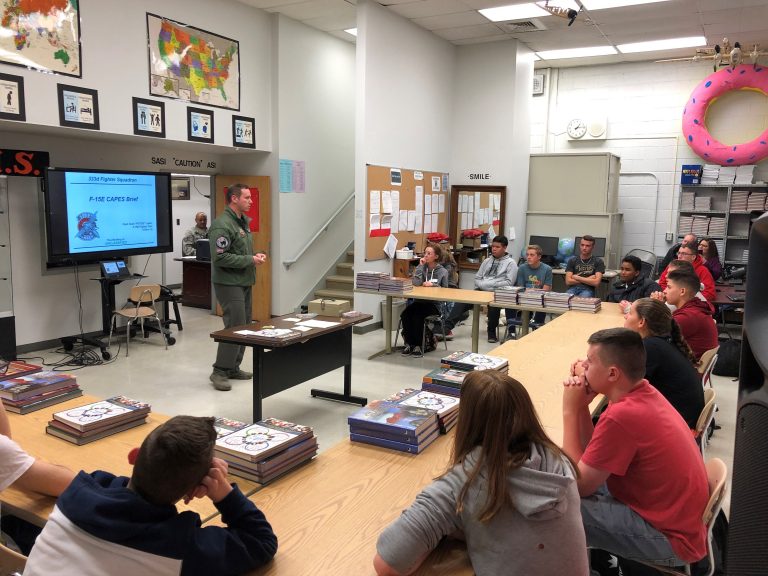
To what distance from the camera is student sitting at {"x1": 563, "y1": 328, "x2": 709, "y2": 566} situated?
1913mm

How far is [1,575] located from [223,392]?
11.8 ft

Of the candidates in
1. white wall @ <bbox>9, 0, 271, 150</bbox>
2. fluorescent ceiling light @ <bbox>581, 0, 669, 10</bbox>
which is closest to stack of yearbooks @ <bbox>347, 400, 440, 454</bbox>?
white wall @ <bbox>9, 0, 271, 150</bbox>

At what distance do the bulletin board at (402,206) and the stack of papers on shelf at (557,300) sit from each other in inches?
94.6

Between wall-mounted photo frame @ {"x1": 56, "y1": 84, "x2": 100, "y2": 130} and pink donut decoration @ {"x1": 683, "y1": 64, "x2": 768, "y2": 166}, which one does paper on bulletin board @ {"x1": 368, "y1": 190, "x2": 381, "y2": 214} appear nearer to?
wall-mounted photo frame @ {"x1": 56, "y1": 84, "x2": 100, "y2": 130}

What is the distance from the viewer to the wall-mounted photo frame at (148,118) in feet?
19.7

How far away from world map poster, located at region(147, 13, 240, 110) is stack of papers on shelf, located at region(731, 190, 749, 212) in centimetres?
685

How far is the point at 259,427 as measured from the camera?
227 centimetres

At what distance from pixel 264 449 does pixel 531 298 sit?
14.0 feet

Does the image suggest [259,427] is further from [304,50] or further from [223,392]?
[304,50]

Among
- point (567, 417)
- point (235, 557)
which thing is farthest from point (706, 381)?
point (235, 557)

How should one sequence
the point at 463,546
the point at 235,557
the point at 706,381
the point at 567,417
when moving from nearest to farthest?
the point at 235,557 < the point at 463,546 < the point at 567,417 < the point at 706,381

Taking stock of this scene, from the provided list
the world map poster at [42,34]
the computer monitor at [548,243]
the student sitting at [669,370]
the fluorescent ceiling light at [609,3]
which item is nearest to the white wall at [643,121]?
the computer monitor at [548,243]

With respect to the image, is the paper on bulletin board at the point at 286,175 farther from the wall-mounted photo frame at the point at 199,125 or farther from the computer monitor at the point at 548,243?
the computer monitor at the point at 548,243

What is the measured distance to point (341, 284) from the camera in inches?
340
